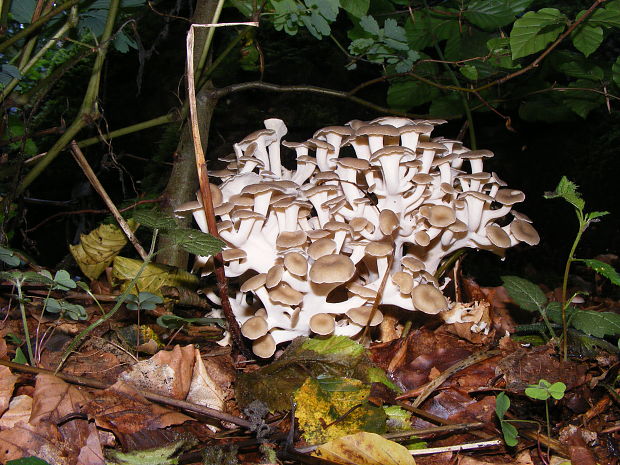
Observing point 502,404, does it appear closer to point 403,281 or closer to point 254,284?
point 403,281

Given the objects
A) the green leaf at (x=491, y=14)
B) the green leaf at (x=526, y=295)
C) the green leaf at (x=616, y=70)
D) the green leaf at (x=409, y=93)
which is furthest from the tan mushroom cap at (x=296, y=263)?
the green leaf at (x=616, y=70)

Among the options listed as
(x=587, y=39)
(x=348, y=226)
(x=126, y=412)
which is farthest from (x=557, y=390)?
(x=587, y=39)

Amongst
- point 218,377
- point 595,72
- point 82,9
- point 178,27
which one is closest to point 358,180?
point 218,377

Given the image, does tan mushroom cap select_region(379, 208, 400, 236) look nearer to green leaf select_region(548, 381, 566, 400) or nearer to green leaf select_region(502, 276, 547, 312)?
green leaf select_region(502, 276, 547, 312)

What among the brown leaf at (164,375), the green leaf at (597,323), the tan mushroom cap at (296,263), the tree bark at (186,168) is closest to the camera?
the brown leaf at (164,375)

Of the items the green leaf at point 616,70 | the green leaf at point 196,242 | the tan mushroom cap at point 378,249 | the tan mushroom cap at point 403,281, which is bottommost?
the tan mushroom cap at point 403,281

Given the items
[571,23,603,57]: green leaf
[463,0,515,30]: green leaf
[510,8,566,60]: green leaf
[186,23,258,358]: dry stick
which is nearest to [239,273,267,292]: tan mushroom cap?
[186,23,258,358]: dry stick

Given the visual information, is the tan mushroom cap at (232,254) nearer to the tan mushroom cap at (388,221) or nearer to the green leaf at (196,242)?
the green leaf at (196,242)

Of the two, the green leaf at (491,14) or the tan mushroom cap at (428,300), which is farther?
the green leaf at (491,14)
